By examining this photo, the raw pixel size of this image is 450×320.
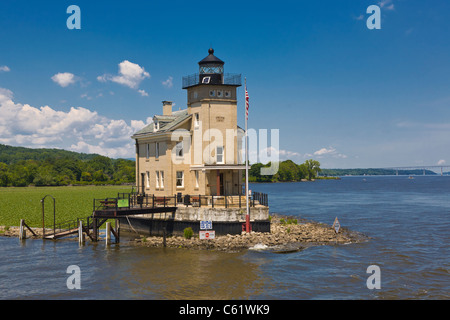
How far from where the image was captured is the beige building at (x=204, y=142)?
3728 cm

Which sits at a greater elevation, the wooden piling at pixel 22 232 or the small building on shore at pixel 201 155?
the small building on shore at pixel 201 155

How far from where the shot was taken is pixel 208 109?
3722 cm

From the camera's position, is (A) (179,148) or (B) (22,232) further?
(A) (179,148)

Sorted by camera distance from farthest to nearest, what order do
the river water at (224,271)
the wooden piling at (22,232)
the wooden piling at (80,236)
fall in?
the wooden piling at (22,232) → the wooden piling at (80,236) → the river water at (224,271)

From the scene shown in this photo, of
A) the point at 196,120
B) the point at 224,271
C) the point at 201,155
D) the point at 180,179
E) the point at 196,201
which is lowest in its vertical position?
the point at 224,271

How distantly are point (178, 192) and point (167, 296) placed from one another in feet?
60.6

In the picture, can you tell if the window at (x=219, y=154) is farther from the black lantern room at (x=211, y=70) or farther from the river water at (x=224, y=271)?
the river water at (x=224, y=271)

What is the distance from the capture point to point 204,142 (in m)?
37.5

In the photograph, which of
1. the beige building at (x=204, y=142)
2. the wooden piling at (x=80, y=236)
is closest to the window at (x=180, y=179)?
the beige building at (x=204, y=142)

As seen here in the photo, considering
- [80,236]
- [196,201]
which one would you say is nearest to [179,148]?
[196,201]

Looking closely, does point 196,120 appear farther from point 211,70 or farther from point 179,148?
point 211,70

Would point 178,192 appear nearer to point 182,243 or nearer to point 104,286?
point 182,243

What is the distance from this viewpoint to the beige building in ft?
122
